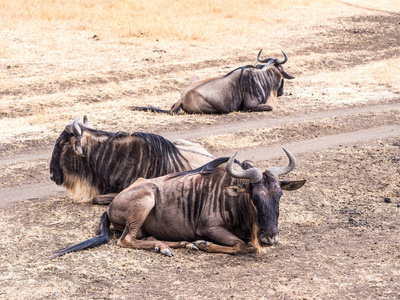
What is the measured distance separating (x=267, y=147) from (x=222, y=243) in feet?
17.1

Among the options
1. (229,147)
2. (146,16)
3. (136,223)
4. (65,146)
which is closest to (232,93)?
(229,147)

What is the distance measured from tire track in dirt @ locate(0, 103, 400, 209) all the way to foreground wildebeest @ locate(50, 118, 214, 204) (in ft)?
2.81

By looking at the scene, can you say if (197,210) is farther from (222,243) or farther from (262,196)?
(262,196)

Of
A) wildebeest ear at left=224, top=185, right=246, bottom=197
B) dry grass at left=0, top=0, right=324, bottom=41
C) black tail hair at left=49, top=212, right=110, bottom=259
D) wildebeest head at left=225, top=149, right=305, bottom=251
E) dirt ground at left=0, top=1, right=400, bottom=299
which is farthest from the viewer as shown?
dry grass at left=0, top=0, right=324, bottom=41

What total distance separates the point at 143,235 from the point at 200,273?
1107 millimetres

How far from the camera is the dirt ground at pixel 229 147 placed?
225 inches

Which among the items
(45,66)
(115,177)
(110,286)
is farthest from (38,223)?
(45,66)

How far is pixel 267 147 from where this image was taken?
11.3 meters

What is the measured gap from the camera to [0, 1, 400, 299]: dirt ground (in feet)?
18.7

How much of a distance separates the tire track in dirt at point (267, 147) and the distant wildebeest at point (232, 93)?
0.95 meters

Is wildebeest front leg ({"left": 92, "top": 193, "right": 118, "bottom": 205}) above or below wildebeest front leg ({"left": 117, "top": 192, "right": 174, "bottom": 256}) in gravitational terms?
below

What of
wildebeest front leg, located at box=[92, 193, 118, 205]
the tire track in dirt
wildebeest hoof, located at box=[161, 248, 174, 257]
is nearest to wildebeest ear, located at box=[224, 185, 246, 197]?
wildebeest hoof, located at box=[161, 248, 174, 257]

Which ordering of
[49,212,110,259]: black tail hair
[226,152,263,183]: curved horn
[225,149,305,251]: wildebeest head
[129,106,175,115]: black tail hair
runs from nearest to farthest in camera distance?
[225,149,305,251]: wildebeest head, [226,152,263,183]: curved horn, [49,212,110,259]: black tail hair, [129,106,175,115]: black tail hair

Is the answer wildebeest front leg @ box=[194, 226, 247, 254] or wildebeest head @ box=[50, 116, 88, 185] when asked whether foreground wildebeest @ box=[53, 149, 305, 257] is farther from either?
wildebeest head @ box=[50, 116, 88, 185]
